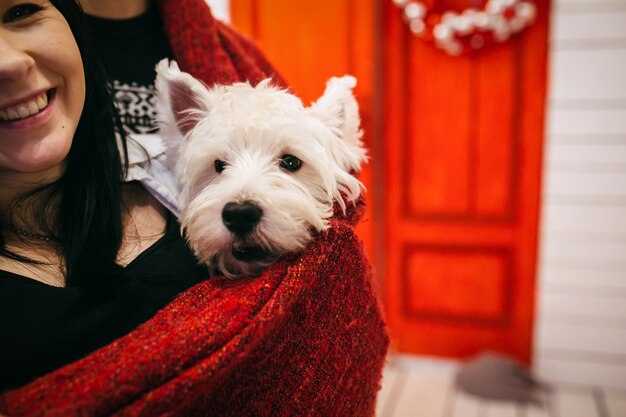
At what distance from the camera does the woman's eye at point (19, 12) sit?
742mm

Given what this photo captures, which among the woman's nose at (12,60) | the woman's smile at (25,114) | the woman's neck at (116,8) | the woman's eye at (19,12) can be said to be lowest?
the woman's smile at (25,114)

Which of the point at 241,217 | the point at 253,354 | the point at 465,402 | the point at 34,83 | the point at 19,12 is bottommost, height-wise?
the point at 465,402

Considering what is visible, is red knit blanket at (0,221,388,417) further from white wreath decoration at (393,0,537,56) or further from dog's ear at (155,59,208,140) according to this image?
white wreath decoration at (393,0,537,56)

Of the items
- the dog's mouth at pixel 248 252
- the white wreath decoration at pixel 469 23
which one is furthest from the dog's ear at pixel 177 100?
the white wreath decoration at pixel 469 23

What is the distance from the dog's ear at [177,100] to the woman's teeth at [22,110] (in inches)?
10.3

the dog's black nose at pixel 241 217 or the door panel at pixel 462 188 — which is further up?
the dog's black nose at pixel 241 217

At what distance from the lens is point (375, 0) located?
2479 millimetres

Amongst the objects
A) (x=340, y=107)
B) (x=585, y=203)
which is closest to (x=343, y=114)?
(x=340, y=107)

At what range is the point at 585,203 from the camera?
95.8 inches

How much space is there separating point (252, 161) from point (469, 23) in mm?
1776

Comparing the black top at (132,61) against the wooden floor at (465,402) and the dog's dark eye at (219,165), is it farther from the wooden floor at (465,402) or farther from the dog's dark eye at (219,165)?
the wooden floor at (465,402)

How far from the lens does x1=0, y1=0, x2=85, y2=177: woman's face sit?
0.73m

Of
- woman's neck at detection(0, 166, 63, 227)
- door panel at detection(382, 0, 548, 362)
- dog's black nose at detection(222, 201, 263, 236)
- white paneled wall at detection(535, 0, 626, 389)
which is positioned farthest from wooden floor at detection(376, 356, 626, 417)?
woman's neck at detection(0, 166, 63, 227)

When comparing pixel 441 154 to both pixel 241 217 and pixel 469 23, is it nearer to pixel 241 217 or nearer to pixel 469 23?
pixel 469 23
